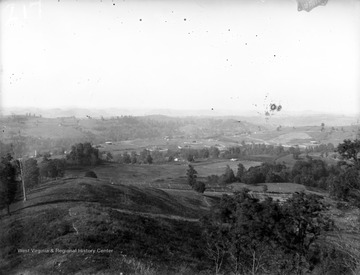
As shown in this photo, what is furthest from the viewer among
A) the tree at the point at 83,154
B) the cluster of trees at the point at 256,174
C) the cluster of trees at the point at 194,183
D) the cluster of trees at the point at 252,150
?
the cluster of trees at the point at 256,174

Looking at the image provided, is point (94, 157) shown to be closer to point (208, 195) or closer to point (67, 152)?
point (67, 152)

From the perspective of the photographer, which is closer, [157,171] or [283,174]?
[283,174]

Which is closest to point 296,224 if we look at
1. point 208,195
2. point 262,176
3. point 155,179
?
point 208,195

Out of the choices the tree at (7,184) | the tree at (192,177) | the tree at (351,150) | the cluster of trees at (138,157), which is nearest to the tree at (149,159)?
the cluster of trees at (138,157)

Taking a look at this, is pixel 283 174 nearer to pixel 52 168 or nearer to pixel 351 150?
pixel 351 150

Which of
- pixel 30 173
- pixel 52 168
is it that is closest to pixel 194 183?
pixel 52 168

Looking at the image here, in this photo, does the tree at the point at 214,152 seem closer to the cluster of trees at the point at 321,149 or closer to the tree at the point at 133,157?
the tree at the point at 133,157

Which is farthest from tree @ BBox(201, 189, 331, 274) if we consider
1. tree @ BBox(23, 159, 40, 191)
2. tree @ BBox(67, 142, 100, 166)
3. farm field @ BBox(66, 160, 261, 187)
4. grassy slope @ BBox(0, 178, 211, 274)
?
tree @ BBox(67, 142, 100, 166)
